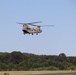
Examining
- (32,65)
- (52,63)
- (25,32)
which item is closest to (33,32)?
(25,32)

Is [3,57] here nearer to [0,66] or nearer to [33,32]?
[0,66]

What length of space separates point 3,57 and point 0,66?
44720mm

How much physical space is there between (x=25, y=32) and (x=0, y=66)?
45.6 meters

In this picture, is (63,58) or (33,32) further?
(63,58)

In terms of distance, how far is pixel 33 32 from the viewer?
7281 centimetres

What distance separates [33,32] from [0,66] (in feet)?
148

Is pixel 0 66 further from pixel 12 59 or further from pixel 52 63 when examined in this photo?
pixel 12 59

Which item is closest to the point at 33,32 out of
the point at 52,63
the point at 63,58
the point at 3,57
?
the point at 52,63

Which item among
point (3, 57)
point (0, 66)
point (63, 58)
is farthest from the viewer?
point (63, 58)

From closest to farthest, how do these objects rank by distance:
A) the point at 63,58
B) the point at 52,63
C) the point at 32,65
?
the point at 32,65 → the point at 52,63 → the point at 63,58

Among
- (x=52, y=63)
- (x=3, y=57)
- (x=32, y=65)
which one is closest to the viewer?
(x=32, y=65)

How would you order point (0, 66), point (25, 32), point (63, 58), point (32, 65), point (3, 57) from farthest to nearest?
1. point (63, 58)
2. point (3, 57)
3. point (32, 65)
4. point (0, 66)
5. point (25, 32)

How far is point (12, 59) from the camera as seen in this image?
162 metres

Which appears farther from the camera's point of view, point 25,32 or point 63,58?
point 63,58
